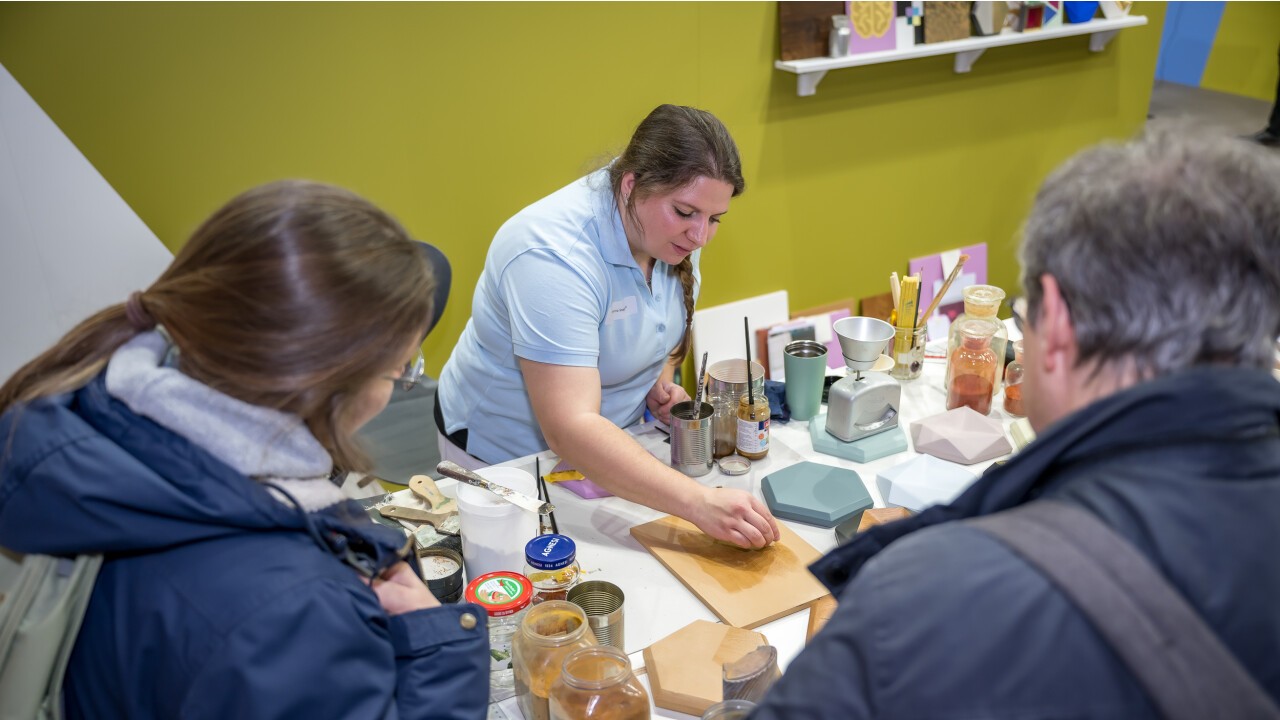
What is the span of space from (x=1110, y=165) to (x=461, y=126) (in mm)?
2499

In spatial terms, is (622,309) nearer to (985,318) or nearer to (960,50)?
(985,318)

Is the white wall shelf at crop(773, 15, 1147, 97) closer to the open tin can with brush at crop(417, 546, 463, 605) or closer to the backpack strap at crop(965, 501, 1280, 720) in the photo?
the open tin can with brush at crop(417, 546, 463, 605)

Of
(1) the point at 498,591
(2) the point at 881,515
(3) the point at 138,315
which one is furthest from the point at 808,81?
(3) the point at 138,315

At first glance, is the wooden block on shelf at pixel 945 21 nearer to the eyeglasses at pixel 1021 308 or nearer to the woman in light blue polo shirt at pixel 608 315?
the eyeglasses at pixel 1021 308

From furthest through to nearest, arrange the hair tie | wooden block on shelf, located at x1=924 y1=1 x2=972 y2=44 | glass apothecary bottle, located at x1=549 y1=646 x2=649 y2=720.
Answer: wooden block on shelf, located at x1=924 y1=1 x2=972 y2=44
glass apothecary bottle, located at x1=549 y1=646 x2=649 y2=720
the hair tie

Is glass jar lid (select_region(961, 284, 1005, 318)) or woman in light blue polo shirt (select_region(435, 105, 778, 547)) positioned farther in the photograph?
glass jar lid (select_region(961, 284, 1005, 318))

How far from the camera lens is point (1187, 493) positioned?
0.84m

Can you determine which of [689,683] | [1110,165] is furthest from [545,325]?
[1110,165]

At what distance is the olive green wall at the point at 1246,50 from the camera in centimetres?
582

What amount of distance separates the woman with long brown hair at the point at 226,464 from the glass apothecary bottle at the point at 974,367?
5.23 ft

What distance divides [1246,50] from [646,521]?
617cm

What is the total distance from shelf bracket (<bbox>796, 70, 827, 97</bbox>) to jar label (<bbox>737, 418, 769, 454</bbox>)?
6.52ft

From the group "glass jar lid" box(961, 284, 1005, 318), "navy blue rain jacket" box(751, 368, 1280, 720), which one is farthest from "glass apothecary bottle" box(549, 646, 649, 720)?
"glass jar lid" box(961, 284, 1005, 318)

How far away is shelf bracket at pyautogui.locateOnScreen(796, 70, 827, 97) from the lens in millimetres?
3576
